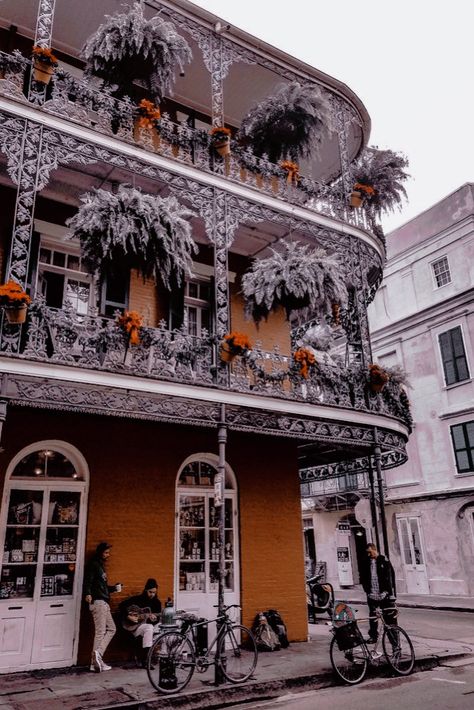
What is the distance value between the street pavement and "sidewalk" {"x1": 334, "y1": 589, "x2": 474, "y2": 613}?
24.9ft

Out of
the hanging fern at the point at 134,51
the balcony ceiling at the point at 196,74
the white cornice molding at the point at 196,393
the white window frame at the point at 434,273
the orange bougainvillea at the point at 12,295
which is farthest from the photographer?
the white window frame at the point at 434,273

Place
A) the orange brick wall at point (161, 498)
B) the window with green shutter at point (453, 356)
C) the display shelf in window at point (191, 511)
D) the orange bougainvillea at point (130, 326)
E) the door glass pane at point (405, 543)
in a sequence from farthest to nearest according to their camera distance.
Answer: the door glass pane at point (405, 543), the window with green shutter at point (453, 356), the display shelf in window at point (191, 511), the orange brick wall at point (161, 498), the orange bougainvillea at point (130, 326)

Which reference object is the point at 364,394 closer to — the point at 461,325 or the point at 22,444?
the point at 22,444

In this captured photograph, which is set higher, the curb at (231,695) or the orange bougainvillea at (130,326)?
the orange bougainvillea at (130,326)

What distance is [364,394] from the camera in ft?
32.7

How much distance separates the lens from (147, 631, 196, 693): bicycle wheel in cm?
654

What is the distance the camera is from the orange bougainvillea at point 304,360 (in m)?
9.17

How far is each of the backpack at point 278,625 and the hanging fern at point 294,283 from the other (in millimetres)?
5283

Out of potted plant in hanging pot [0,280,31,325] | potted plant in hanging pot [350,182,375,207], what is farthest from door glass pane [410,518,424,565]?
potted plant in hanging pot [0,280,31,325]

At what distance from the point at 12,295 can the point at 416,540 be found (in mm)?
19050

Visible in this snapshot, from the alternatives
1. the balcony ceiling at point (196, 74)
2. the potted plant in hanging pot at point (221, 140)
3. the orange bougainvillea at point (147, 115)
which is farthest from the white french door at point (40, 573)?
the balcony ceiling at point (196, 74)

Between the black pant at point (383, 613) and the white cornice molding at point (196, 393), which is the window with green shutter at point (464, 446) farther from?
the black pant at point (383, 613)

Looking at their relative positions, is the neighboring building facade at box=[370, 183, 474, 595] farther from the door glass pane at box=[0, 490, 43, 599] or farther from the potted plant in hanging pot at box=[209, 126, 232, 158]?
the door glass pane at box=[0, 490, 43, 599]

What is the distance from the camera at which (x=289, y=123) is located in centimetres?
1117
